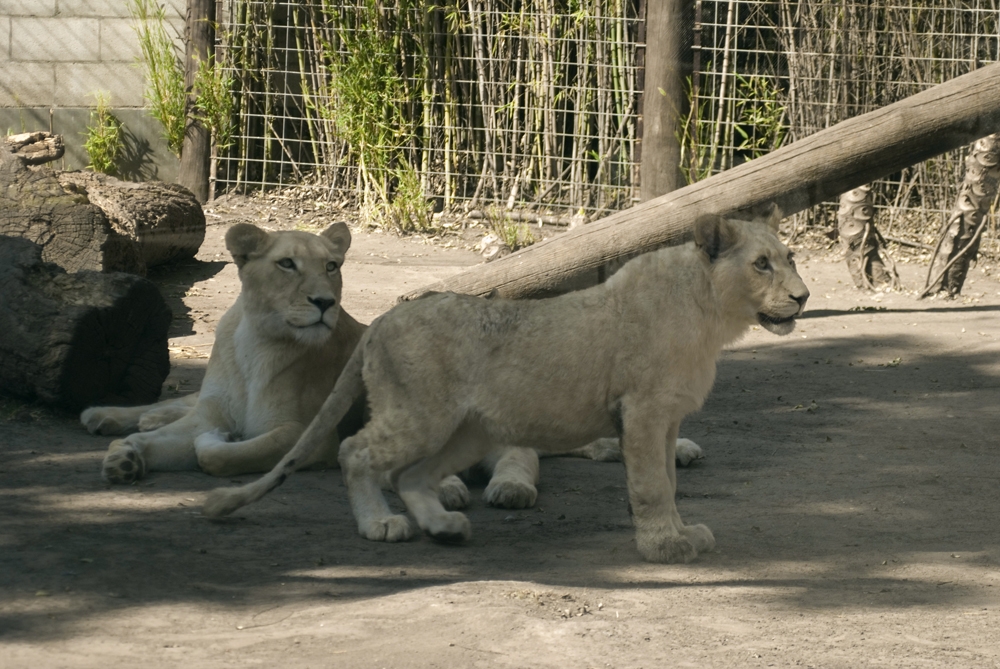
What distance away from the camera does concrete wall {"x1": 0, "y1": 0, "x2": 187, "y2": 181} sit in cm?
1220

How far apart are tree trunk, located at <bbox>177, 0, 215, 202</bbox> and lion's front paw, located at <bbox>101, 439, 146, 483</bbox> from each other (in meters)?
7.48

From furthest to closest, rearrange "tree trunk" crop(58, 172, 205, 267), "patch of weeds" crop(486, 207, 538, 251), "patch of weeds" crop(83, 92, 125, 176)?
"patch of weeds" crop(83, 92, 125, 176), "patch of weeds" crop(486, 207, 538, 251), "tree trunk" crop(58, 172, 205, 267)

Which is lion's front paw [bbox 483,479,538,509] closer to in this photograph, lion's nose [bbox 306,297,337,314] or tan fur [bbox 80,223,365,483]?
tan fur [bbox 80,223,365,483]

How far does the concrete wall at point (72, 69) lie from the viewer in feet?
40.0

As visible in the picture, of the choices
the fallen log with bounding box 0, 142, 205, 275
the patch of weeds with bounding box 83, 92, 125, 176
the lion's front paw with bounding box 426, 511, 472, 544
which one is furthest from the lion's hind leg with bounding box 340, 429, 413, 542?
the patch of weeds with bounding box 83, 92, 125, 176

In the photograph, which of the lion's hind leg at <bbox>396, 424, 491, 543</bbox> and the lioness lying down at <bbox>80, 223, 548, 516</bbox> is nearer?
the lion's hind leg at <bbox>396, 424, 491, 543</bbox>

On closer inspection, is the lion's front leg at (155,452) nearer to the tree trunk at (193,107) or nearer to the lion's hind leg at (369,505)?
the lion's hind leg at (369,505)

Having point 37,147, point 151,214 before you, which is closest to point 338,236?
point 37,147

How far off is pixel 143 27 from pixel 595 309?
9.48 m

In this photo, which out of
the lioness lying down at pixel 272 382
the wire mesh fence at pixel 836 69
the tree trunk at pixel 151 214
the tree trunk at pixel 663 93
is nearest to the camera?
the lioness lying down at pixel 272 382

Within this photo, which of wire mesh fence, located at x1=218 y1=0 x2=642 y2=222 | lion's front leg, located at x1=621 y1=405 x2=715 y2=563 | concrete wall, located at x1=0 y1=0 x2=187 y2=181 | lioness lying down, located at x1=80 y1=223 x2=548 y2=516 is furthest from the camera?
concrete wall, located at x1=0 y1=0 x2=187 y2=181

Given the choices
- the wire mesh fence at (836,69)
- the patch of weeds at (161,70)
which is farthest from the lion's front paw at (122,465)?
the patch of weeds at (161,70)

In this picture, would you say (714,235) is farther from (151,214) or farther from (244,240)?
(151,214)

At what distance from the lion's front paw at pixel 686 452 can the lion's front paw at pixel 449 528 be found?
158 cm
